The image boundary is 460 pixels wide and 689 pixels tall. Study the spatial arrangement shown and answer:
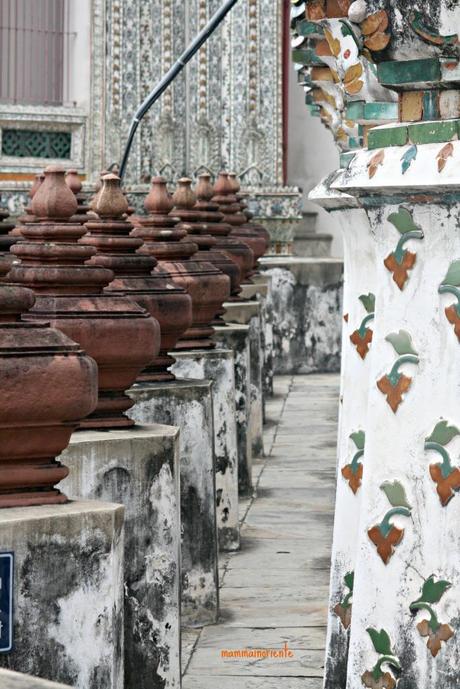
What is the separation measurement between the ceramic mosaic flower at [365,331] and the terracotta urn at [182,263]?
198cm

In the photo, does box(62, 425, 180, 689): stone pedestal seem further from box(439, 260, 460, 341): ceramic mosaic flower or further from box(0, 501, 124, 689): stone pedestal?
Answer: box(439, 260, 460, 341): ceramic mosaic flower

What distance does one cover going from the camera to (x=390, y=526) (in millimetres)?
4363

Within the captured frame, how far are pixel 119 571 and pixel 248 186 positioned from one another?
15.3m

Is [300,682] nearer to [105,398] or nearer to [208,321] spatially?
[105,398]

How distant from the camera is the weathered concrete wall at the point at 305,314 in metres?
18.6

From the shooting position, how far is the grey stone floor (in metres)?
6.26

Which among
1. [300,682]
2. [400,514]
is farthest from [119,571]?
[300,682]

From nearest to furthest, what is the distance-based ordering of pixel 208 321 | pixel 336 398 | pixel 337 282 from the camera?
pixel 208 321, pixel 336 398, pixel 337 282

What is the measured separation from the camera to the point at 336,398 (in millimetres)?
16344

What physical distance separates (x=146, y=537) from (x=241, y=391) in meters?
4.72

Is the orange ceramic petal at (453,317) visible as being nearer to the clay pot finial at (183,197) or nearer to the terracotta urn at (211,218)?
the clay pot finial at (183,197)

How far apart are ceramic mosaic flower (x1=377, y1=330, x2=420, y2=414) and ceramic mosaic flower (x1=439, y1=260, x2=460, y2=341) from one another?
0.41 ft

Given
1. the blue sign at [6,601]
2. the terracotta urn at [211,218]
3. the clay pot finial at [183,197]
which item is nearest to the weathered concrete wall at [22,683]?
the blue sign at [6,601]

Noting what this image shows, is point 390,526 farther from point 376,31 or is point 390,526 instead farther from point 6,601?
point 376,31
